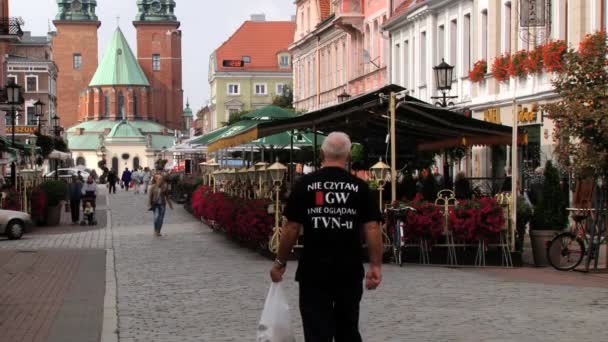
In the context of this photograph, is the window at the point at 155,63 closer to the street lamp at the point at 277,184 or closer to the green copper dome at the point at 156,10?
the green copper dome at the point at 156,10

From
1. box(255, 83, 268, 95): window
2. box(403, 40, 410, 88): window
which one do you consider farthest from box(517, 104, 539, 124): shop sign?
box(255, 83, 268, 95): window

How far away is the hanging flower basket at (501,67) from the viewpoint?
107 ft

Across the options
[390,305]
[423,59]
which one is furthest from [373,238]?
[423,59]

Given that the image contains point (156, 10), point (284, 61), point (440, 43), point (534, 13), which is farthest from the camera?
point (156, 10)

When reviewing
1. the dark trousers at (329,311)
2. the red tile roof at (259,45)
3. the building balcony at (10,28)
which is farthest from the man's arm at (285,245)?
the red tile roof at (259,45)

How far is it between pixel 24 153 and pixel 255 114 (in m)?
14.2

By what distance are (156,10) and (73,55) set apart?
1477 cm

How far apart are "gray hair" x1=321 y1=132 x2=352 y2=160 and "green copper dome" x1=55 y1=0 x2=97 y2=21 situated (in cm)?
17575

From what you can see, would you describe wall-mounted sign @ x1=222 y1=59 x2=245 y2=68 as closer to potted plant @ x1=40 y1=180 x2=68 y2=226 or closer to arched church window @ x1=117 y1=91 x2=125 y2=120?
arched church window @ x1=117 y1=91 x2=125 y2=120

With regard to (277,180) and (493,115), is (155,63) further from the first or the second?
(277,180)

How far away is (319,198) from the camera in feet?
27.6

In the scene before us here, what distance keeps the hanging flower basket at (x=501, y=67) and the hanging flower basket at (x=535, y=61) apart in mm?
1633

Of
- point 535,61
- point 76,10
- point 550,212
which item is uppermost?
point 76,10

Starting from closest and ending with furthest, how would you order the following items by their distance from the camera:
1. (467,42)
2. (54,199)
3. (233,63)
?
(54,199)
(467,42)
(233,63)
